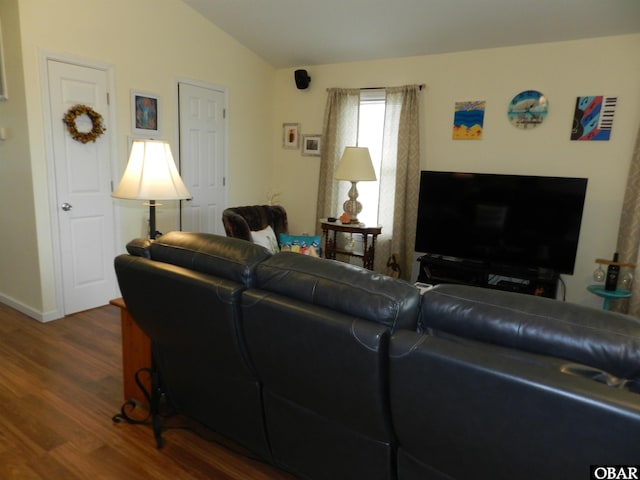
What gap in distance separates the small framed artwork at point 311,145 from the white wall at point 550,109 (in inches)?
28.0

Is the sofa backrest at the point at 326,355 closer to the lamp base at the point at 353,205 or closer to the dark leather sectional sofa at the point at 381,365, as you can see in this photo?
the dark leather sectional sofa at the point at 381,365

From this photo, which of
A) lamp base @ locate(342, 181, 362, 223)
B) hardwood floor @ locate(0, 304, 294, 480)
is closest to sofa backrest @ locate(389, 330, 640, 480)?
A: hardwood floor @ locate(0, 304, 294, 480)

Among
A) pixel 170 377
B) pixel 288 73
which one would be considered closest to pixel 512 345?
pixel 170 377

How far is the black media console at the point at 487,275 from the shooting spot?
3623 mm

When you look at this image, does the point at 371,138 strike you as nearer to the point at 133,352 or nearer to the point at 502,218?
the point at 502,218

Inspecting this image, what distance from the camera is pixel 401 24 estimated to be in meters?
3.80

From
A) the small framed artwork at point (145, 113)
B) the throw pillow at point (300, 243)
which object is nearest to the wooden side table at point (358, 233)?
the throw pillow at point (300, 243)

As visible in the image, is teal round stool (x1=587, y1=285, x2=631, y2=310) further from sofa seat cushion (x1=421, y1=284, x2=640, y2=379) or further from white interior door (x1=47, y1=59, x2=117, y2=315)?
white interior door (x1=47, y1=59, x2=117, y2=315)

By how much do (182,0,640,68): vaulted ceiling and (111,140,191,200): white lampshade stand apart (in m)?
2.33

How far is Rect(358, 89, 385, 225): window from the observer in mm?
4641

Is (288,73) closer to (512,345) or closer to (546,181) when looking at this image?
(546,181)

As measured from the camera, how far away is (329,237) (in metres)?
4.85

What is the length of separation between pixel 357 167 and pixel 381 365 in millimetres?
3314

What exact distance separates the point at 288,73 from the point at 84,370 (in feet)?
12.9
